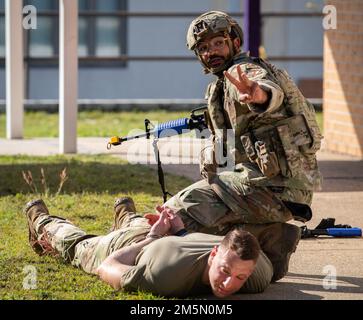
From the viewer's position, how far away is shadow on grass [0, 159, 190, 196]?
34.3 ft

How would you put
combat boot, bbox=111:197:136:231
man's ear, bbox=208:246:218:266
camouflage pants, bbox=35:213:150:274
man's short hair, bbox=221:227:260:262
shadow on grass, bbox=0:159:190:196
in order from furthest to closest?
shadow on grass, bbox=0:159:190:196
combat boot, bbox=111:197:136:231
camouflage pants, bbox=35:213:150:274
man's ear, bbox=208:246:218:266
man's short hair, bbox=221:227:260:262

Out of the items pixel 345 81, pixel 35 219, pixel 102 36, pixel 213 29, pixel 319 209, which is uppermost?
pixel 102 36

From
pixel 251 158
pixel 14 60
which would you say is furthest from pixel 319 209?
pixel 14 60

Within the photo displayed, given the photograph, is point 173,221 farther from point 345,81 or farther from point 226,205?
point 345,81

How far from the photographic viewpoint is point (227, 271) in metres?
6.21

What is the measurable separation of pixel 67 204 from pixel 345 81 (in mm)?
4514

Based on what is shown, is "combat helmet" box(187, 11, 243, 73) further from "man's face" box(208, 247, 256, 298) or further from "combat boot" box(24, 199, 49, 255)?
"combat boot" box(24, 199, 49, 255)

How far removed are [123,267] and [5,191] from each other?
13.1 feet

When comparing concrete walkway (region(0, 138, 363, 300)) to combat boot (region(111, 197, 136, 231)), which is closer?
concrete walkway (region(0, 138, 363, 300))

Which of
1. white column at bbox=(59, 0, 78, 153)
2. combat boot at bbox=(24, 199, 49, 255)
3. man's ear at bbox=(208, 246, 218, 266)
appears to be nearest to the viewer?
man's ear at bbox=(208, 246, 218, 266)

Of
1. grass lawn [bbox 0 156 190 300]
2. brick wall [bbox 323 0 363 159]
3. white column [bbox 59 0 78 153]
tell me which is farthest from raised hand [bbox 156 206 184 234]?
brick wall [bbox 323 0 363 159]

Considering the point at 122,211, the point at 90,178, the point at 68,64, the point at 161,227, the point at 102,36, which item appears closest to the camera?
the point at 161,227

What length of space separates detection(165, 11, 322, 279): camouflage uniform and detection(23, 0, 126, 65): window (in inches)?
567

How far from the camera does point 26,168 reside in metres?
11.6
